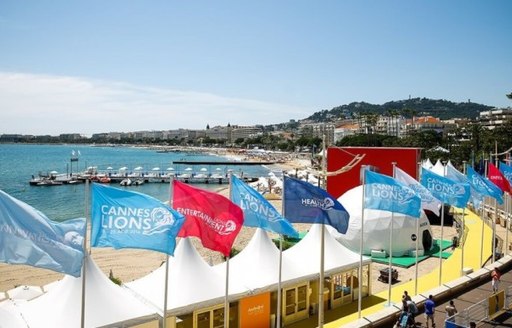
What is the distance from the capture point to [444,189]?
723 inches

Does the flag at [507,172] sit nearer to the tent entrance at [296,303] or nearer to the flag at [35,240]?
the tent entrance at [296,303]

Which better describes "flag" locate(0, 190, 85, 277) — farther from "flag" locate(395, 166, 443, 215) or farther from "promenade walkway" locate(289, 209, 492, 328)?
"flag" locate(395, 166, 443, 215)

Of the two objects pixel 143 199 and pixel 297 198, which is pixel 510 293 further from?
pixel 143 199

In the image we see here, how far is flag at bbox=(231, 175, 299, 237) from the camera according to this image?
1288 centimetres

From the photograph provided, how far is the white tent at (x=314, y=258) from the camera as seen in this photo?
17688mm

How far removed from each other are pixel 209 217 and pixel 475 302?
11.4 m

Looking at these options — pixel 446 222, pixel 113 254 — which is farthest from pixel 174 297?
pixel 446 222

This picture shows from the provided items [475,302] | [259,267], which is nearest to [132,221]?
[259,267]

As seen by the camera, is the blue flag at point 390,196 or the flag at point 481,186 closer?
the blue flag at point 390,196

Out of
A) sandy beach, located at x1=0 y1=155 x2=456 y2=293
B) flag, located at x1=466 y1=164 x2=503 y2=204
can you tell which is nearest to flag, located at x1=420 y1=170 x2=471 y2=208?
flag, located at x1=466 y1=164 x2=503 y2=204

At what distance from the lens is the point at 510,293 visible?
17.2 metres

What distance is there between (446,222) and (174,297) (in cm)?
2893

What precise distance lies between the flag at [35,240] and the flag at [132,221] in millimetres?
943

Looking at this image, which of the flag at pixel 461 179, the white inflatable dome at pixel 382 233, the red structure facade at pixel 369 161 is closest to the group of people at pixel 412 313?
the flag at pixel 461 179
